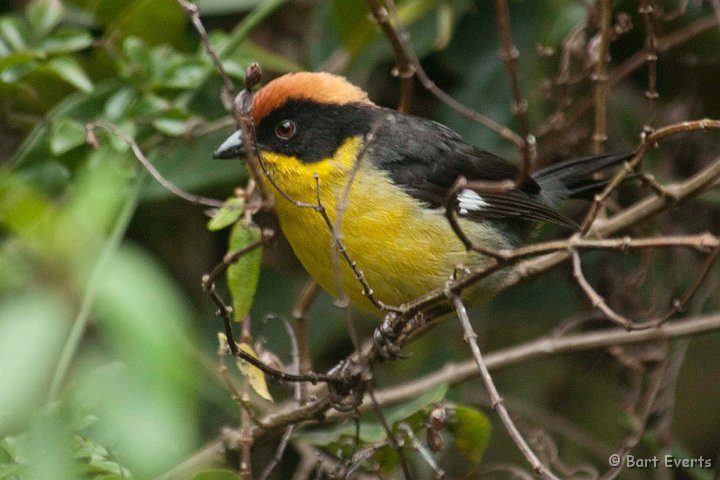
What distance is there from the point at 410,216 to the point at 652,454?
1.73 metres

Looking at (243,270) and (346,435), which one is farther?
(346,435)

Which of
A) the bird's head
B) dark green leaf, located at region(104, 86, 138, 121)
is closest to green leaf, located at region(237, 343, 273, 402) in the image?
the bird's head

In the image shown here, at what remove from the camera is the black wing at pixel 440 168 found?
3.49 metres

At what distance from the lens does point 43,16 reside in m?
3.94

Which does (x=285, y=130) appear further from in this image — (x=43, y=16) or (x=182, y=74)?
(x=43, y=16)

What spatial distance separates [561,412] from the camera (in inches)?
187

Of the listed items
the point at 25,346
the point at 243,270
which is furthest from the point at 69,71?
the point at 25,346

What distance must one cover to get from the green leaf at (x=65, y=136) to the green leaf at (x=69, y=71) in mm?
156

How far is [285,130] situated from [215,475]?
1.24 metres

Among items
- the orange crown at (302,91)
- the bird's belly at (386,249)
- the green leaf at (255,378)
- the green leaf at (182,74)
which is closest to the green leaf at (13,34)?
the green leaf at (182,74)

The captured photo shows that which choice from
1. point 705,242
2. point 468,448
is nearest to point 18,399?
point 705,242

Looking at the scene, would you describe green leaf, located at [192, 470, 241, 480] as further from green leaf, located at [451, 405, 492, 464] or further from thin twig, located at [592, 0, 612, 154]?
thin twig, located at [592, 0, 612, 154]

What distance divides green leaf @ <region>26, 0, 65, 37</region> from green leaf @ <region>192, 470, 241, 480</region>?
199cm

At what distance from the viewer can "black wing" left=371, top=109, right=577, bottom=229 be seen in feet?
11.5
